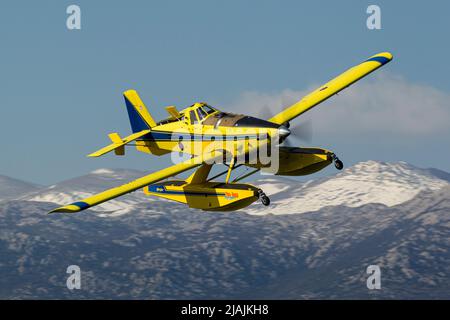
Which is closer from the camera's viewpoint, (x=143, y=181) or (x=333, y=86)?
(x=143, y=181)

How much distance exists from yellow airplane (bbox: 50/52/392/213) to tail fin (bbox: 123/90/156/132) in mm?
232

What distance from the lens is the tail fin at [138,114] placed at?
5491 cm

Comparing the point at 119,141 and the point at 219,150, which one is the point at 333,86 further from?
the point at 119,141

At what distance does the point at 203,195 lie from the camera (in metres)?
45.9

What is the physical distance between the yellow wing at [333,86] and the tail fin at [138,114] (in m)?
9.06

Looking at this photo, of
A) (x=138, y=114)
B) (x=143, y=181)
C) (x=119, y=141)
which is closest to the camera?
(x=143, y=181)

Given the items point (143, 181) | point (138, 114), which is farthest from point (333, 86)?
point (143, 181)

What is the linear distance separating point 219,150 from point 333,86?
10.8m

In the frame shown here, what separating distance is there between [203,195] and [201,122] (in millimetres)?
4574

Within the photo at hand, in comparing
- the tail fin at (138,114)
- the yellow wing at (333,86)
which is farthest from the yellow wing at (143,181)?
the tail fin at (138,114)

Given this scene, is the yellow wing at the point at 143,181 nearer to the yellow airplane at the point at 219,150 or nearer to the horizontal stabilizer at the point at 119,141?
the yellow airplane at the point at 219,150

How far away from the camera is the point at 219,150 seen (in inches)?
1817

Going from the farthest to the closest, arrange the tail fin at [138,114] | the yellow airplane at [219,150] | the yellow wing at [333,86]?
the tail fin at [138,114] < the yellow wing at [333,86] < the yellow airplane at [219,150]
